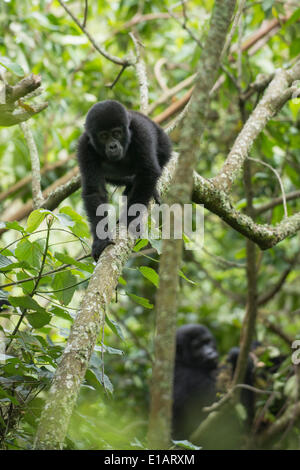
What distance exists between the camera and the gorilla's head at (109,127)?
395 centimetres

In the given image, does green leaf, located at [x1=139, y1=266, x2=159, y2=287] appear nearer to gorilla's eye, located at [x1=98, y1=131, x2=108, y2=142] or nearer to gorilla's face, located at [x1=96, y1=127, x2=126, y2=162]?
gorilla's face, located at [x1=96, y1=127, x2=126, y2=162]

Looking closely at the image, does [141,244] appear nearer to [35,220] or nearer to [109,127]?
[35,220]

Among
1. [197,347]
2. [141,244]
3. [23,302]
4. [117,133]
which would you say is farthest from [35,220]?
[197,347]

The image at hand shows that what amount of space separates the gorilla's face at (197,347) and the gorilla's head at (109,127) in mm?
3458

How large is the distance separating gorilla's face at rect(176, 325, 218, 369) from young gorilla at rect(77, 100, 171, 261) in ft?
10.2

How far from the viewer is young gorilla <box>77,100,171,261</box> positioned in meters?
3.79

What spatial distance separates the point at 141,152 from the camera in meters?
4.00

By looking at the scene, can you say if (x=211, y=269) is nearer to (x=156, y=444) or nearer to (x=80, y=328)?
(x=80, y=328)

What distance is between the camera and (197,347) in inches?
267

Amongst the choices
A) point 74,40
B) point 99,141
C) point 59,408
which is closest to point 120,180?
point 99,141

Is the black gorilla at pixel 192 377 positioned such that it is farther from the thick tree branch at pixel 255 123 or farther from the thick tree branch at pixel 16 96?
the thick tree branch at pixel 16 96

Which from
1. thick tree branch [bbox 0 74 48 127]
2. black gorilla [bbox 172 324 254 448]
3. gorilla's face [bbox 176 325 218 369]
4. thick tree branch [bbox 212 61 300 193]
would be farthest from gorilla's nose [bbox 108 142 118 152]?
gorilla's face [bbox 176 325 218 369]

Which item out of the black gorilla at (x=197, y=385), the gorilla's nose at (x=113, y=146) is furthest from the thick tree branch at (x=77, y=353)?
the black gorilla at (x=197, y=385)

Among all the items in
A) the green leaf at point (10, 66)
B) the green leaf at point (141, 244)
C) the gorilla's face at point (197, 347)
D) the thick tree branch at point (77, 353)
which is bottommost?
the thick tree branch at point (77, 353)
